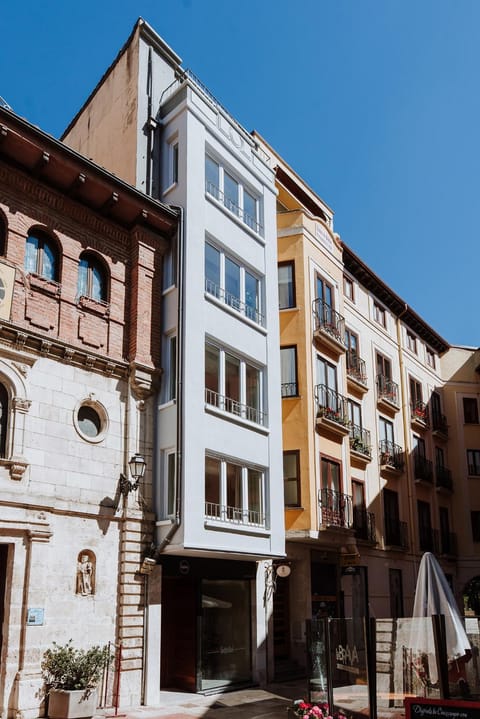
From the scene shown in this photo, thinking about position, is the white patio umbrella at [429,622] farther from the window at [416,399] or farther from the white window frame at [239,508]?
the window at [416,399]

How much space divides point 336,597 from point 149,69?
1715 cm

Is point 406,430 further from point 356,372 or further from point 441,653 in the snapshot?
point 441,653

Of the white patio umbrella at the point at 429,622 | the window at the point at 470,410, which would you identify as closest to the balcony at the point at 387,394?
the window at the point at 470,410

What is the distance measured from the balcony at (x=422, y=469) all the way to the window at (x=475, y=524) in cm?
418

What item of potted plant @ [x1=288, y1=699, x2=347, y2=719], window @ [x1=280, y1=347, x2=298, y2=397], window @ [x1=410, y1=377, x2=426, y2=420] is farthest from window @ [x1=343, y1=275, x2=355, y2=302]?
potted plant @ [x1=288, y1=699, x2=347, y2=719]

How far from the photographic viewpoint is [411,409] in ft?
112

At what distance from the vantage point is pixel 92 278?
57.4 feet

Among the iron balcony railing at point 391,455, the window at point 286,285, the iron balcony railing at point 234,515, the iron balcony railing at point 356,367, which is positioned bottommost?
the iron balcony railing at point 234,515

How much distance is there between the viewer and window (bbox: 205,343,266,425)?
754 inches

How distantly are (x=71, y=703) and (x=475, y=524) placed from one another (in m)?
27.4

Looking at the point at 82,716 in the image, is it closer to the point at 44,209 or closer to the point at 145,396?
the point at 145,396

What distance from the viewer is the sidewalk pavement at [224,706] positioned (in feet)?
49.7

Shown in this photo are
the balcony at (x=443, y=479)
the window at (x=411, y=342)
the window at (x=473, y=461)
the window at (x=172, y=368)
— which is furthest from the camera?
the window at (x=473, y=461)

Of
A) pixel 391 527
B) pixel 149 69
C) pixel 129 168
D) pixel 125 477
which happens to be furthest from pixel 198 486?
pixel 391 527
